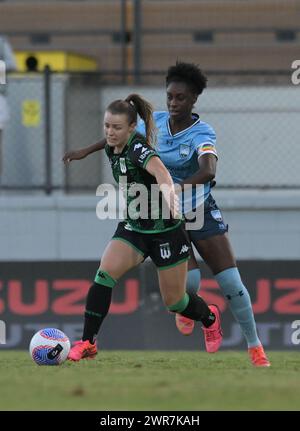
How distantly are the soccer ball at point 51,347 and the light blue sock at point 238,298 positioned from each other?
131cm

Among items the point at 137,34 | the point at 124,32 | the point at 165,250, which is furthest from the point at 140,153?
the point at 124,32

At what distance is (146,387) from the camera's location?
7.00m

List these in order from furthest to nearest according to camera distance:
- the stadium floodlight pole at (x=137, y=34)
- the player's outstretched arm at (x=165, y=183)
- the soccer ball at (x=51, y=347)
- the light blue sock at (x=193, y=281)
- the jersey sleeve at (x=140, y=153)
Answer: the stadium floodlight pole at (x=137, y=34) < the light blue sock at (x=193, y=281) < the soccer ball at (x=51, y=347) < the jersey sleeve at (x=140, y=153) < the player's outstretched arm at (x=165, y=183)

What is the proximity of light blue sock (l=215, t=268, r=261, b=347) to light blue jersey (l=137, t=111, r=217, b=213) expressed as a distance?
1.94 feet

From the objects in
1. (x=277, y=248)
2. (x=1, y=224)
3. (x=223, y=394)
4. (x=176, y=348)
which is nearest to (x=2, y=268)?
(x=1, y=224)

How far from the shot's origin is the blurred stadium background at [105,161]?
1308cm

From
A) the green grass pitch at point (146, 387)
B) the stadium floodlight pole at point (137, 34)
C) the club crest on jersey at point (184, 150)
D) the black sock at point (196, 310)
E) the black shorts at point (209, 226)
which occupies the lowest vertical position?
the green grass pitch at point (146, 387)

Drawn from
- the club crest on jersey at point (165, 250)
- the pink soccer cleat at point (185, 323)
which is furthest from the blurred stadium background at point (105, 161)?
the club crest on jersey at point (165, 250)

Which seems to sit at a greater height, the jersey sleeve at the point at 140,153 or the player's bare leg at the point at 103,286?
the jersey sleeve at the point at 140,153

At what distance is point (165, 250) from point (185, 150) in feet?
3.11

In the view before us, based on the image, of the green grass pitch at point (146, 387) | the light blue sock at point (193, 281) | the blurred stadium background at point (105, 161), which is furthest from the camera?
the blurred stadium background at point (105, 161)

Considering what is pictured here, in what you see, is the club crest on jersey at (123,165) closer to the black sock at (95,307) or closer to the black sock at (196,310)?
the black sock at (95,307)

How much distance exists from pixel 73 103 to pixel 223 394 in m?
8.49

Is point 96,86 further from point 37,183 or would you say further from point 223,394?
point 223,394
